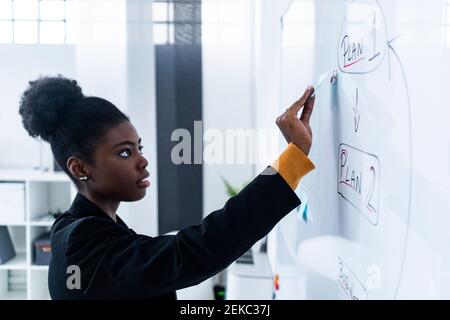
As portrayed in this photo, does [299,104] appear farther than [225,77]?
No

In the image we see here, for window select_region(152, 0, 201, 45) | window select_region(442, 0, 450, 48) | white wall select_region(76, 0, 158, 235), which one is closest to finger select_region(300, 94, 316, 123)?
window select_region(442, 0, 450, 48)

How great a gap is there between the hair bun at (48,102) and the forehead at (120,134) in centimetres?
7

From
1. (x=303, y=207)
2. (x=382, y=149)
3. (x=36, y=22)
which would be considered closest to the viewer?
(x=382, y=149)

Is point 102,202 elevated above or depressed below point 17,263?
above

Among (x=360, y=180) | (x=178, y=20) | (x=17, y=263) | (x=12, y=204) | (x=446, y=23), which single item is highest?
(x=178, y=20)

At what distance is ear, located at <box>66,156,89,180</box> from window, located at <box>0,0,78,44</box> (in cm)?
26

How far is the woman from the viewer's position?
1.57 feet

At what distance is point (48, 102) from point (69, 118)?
0.04 m

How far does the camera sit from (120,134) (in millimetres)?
562

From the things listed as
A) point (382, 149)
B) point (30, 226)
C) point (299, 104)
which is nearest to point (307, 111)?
point (299, 104)

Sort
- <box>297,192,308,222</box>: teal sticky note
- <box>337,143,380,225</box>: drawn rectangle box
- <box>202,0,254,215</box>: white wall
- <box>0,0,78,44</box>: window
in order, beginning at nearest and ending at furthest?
<box>337,143,380,225</box>: drawn rectangle box
<box>0,0,78,44</box>: window
<box>297,192,308,222</box>: teal sticky note
<box>202,0,254,215</box>: white wall

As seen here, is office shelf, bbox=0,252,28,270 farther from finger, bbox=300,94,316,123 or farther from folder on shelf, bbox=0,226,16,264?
finger, bbox=300,94,316,123

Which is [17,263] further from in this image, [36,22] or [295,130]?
[295,130]
